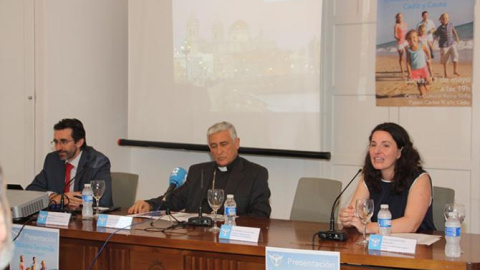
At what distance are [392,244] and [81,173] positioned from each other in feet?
7.89

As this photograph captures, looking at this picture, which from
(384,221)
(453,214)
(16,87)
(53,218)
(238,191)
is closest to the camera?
(453,214)

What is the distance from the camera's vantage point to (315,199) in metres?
4.32

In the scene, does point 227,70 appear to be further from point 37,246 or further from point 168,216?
point 37,246

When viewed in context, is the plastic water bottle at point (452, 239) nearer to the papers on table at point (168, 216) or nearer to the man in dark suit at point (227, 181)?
the papers on table at point (168, 216)

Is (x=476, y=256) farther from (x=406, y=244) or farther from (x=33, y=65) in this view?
(x=33, y=65)

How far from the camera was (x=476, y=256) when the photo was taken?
2.87 meters

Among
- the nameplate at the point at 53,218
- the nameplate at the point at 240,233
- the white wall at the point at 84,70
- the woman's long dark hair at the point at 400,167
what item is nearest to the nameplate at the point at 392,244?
the nameplate at the point at 240,233

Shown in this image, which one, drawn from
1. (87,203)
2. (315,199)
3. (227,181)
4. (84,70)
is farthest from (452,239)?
(84,70)

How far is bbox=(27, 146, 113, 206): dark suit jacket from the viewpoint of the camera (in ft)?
15.1

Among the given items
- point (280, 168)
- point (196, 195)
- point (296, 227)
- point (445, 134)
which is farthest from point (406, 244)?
point (280, 168)

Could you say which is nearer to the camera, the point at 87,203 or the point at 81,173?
the point at 87,203

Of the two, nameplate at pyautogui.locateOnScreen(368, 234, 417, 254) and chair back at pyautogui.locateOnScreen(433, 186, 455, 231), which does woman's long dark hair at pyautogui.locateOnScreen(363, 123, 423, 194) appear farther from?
nameplate at pyautogui.locateOnScreen(368, 234, 417, 254)

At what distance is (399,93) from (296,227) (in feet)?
7.07

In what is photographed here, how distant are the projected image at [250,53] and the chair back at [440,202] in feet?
5.58
